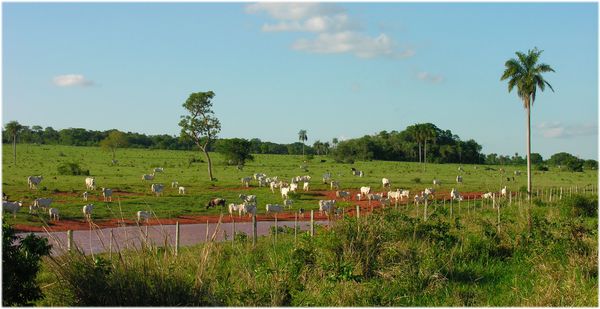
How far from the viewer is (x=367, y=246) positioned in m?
13.1

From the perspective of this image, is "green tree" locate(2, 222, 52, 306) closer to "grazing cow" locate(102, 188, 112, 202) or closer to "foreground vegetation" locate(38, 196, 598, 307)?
"foreground vegetation" locate(38, 196, 598, 307)

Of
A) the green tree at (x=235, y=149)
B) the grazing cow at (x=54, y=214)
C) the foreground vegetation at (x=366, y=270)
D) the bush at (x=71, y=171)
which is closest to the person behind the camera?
the foreground vegetation at (x=366, y=270)

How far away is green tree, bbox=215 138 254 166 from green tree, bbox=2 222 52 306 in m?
53.6

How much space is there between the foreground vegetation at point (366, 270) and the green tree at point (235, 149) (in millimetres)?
45126

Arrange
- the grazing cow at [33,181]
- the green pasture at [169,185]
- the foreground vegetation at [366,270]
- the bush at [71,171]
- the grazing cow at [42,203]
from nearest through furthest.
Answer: the foreground vegetation at [366,270] < the grazing cow at [42,203] < the green pasture at [169,185] < the grazing cow at [33,181] < the bush at [71,171]

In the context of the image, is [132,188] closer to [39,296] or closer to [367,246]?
[367,246]

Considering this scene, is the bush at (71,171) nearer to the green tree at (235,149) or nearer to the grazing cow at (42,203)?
the green tree at (235,149)

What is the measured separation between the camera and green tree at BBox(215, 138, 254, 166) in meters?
62.8

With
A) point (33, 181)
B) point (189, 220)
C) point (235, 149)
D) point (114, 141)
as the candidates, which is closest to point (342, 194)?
point (189, 220)

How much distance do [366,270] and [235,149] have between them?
50.5 metres

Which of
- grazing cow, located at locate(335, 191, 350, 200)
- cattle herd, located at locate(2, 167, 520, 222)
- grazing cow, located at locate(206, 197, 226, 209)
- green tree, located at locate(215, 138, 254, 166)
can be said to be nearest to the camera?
cattle herd, located at locate(2, 167, 520, 222)

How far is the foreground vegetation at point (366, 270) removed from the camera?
8.72 metres

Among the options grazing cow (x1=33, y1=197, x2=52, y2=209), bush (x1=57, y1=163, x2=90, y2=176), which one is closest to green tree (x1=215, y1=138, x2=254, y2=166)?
bush (x1=57, y1=163, x2=90, y2=176)

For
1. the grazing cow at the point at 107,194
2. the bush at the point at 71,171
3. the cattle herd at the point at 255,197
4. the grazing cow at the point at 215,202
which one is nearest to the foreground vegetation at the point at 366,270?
the cattle herd at the point at 255,197
